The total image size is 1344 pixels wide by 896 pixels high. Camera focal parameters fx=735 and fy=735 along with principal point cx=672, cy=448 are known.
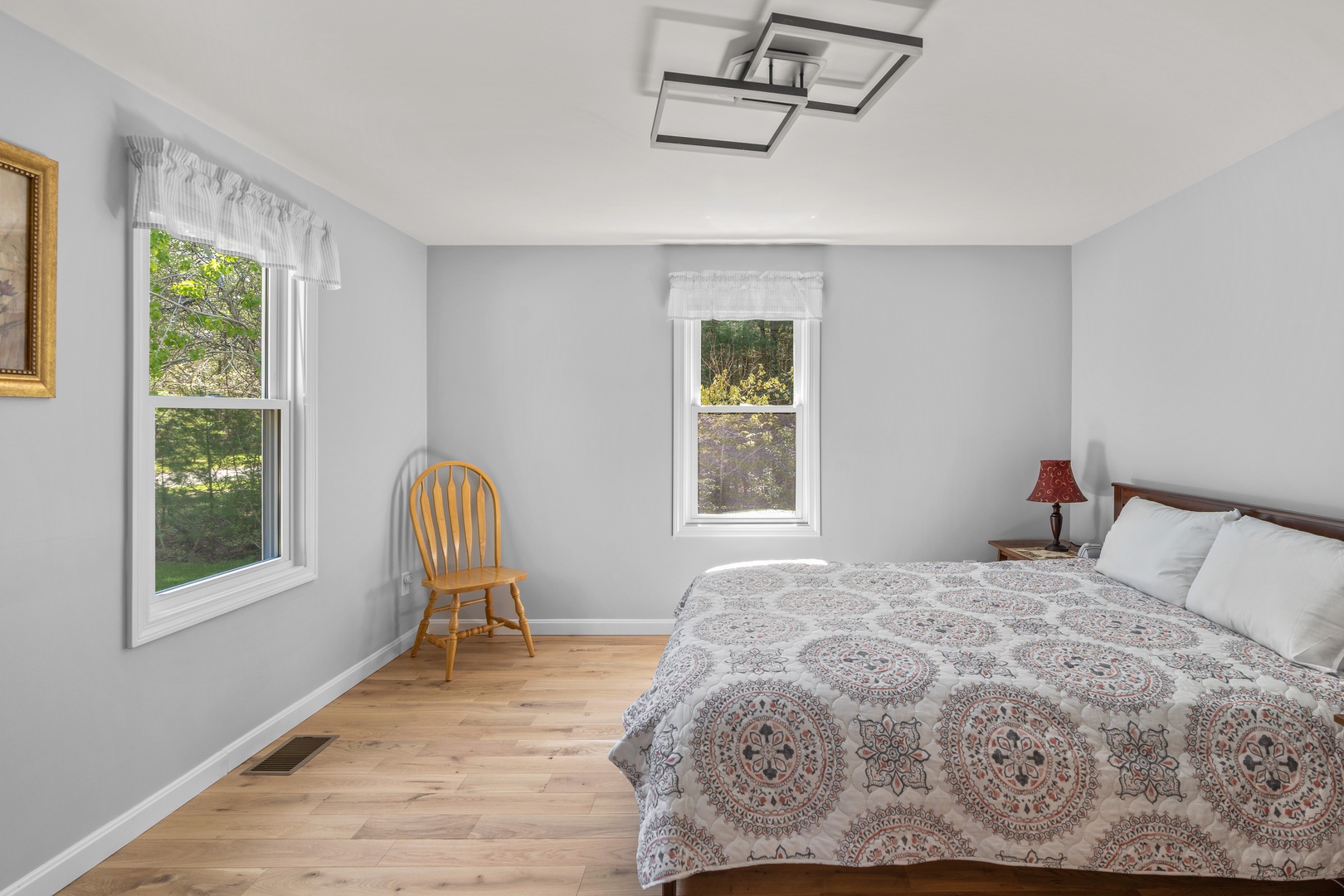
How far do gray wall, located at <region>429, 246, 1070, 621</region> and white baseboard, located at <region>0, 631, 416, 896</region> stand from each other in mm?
1482

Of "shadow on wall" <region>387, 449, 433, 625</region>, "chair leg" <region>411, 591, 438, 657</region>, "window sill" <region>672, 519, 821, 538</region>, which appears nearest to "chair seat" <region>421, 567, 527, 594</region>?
"chair leg" <region>411, 591, 438, 657</region>

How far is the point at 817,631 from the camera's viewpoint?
237cm

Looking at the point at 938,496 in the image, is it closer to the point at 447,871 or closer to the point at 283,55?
the point at 447,871

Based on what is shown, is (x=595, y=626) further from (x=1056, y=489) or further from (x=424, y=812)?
(x=1056, y=489)

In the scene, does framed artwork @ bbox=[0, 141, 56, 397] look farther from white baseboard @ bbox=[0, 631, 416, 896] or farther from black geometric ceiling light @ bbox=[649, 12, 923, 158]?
black geometric ceiling light @ bbox=[649, 12, 923, 158]

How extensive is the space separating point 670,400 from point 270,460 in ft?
7.27

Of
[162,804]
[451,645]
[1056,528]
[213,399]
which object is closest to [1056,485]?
[1056,528]

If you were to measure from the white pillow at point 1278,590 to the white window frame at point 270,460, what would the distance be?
349cm

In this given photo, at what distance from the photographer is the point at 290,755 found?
2.93 metres

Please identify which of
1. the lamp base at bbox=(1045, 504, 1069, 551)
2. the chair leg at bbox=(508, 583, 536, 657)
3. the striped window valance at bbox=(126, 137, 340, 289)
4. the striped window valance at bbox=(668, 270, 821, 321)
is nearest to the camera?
the striped window valance at bbox=(126, 137, 340, 289)

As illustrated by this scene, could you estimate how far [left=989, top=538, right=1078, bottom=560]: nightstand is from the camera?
380 centimetres

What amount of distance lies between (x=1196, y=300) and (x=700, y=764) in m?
3.01

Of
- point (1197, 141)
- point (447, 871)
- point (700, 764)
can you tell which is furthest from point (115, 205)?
point (1197, 141)

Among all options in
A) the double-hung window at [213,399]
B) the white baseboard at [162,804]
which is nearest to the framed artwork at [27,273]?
the double-hung window at [213,399]
